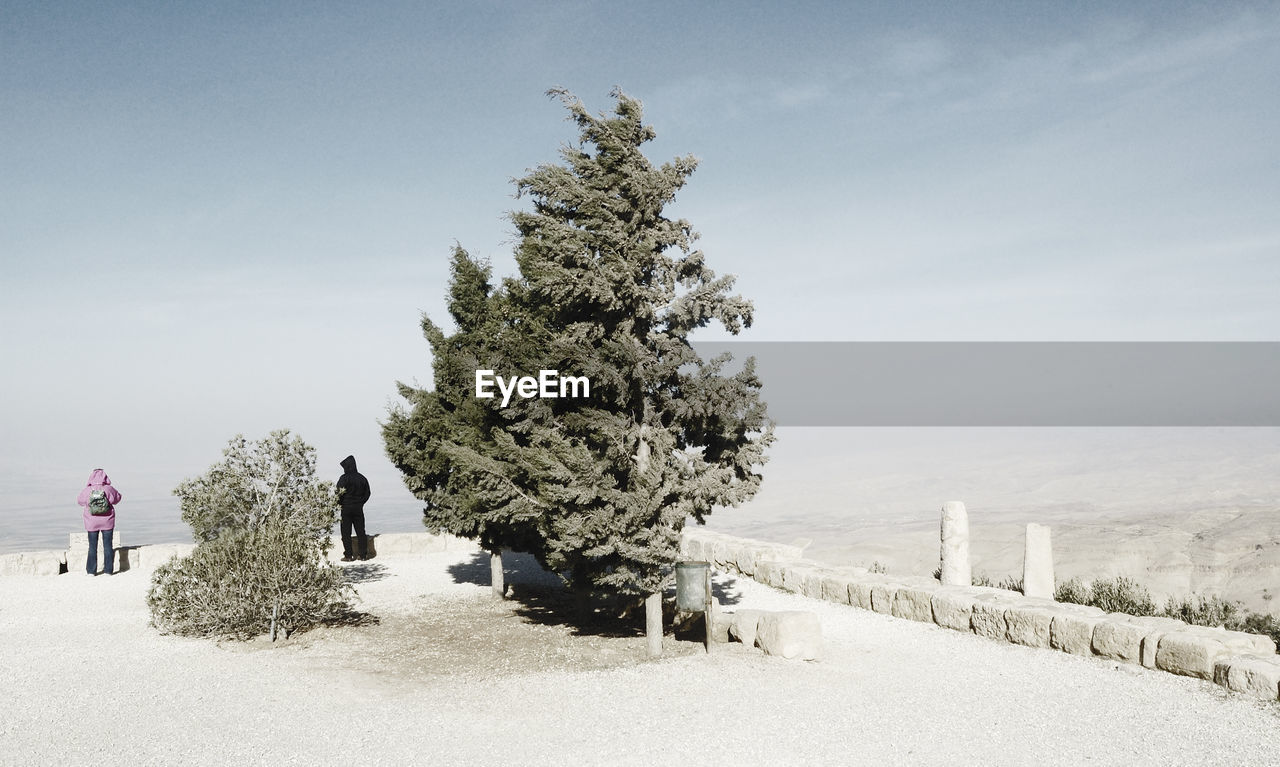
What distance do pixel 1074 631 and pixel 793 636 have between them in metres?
3.47

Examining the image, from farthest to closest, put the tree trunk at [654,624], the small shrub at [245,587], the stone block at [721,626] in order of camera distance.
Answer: the small shrub at [245,587] < the stone block at [721,626] < the tree trunk at [654,624]

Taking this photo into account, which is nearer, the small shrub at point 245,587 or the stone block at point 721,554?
the small shrub at point 245,587

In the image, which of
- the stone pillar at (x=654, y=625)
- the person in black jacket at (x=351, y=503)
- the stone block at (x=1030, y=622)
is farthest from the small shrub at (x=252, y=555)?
the stone block at (x=1030, y=622)

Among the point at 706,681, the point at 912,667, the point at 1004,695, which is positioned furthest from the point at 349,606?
the point at 1004,695

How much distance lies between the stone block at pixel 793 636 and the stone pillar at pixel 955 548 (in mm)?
4771

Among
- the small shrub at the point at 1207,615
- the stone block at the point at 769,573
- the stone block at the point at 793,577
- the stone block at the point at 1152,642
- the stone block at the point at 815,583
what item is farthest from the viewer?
the stone block at the point at 769,573

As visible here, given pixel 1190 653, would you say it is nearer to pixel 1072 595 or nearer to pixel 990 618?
pixel 990 618

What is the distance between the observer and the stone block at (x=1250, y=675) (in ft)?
27.9

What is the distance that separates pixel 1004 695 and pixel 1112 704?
3.27 feet

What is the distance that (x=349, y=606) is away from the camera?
48.2 feet

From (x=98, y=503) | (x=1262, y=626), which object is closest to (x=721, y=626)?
(x=1262, y=626)

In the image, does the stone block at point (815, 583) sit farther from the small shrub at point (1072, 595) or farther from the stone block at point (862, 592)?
the small shrub at point (1072, 595)

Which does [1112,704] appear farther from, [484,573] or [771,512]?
[771,512]

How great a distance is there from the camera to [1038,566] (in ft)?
44.6
